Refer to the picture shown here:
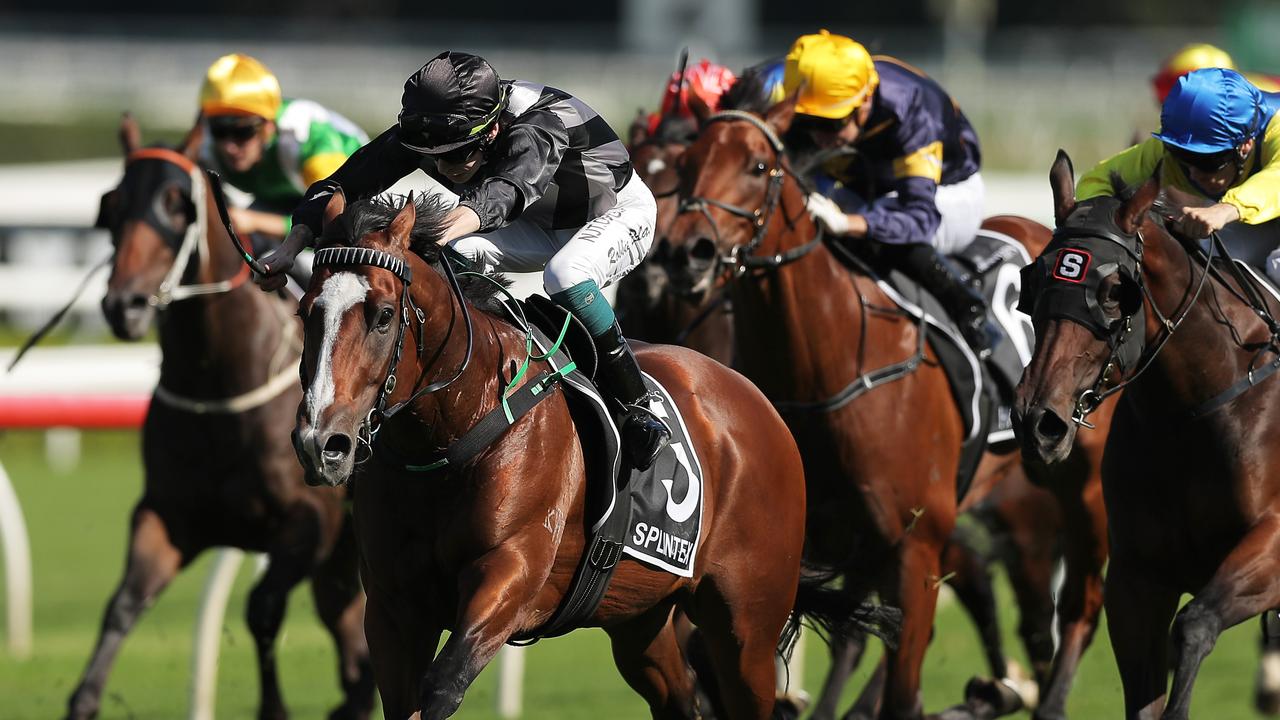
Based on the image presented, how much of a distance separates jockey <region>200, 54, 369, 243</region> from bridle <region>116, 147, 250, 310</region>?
0.34 meters

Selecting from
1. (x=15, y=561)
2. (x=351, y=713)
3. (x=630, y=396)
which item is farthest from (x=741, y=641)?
(x=15, y=561)

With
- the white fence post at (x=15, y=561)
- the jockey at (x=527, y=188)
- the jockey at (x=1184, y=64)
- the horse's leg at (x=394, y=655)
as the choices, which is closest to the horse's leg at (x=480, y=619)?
the horse's leg at (x=394, y=655)

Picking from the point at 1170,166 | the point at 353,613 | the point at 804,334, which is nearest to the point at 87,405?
the point at 353,613

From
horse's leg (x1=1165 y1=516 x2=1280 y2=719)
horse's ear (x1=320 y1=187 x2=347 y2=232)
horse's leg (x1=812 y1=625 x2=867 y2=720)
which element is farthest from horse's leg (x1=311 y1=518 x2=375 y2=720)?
horse's leg (x1=1165 y1=516 x2=1280 y2=719)

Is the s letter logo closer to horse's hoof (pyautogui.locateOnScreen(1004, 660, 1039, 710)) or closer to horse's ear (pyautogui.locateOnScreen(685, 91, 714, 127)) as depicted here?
horse's ear (pyautogui.locateOnScreen(685, 91, 714, 127))

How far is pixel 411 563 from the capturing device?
14.2 ft

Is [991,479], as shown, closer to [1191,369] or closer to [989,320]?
[989,320]

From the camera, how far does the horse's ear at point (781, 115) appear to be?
6.17 metres

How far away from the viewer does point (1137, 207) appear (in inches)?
184

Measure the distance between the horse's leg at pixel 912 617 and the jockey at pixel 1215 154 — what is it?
4.40 feet

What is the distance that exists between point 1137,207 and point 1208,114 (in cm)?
54

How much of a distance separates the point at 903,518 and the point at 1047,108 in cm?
2125

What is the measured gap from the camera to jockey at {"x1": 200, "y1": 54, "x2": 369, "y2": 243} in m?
7.08

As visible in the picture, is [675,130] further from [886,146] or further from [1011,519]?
[1011,519]
